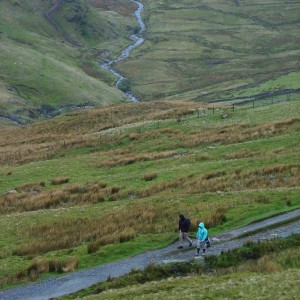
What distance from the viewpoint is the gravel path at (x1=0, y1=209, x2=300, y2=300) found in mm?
25266

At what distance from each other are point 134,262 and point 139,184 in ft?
68.4

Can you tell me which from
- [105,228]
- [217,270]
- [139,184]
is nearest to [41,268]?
[105,228]

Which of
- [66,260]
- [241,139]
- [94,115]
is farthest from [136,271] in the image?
[94,115]

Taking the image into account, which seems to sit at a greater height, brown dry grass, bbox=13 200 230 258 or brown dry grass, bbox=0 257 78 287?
brown dry grass, bbox=13 200 230 258

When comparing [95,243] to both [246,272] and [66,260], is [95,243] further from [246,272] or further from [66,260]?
[246,272]

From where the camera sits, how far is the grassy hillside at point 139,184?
1245 inches

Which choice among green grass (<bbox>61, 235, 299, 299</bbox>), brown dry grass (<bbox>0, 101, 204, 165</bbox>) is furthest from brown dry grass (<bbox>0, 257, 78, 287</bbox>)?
brown dry grass (<bbox>0, 101, 204, 165</bbox>)

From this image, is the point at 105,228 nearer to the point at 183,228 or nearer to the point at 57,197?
the point at 183,228

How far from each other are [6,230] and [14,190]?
53.8 ft

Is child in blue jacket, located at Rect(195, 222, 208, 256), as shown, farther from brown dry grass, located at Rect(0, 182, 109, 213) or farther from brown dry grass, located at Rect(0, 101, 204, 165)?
brown dry grass, located at Rect(0, 101, 204, 165)

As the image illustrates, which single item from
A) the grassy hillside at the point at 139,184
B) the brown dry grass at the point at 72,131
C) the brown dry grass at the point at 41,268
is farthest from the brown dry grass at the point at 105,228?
the brown dry grass at the point at 72,131

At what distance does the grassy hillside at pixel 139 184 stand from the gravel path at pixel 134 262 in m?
1.04

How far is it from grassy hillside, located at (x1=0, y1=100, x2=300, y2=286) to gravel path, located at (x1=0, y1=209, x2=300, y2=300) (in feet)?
3.41

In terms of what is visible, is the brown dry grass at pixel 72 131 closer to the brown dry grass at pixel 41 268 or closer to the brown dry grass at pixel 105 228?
the brown dry grass at pixel 105 228
